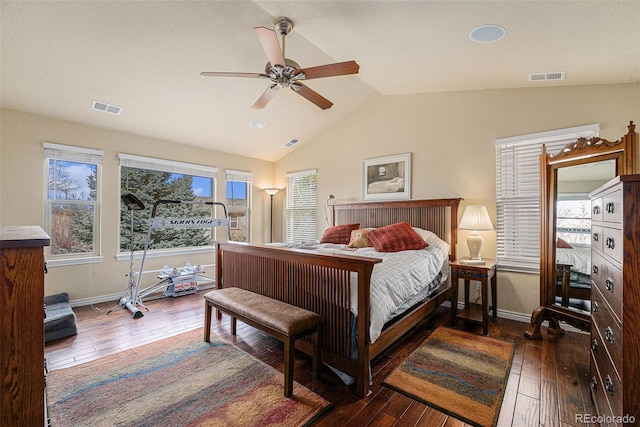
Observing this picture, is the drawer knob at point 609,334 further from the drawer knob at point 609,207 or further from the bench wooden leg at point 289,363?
the bench wooden leg at point 289,363

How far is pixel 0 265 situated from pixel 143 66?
2958mm

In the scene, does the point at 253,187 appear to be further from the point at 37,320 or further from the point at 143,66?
the point at 37,320

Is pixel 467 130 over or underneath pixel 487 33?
underneath

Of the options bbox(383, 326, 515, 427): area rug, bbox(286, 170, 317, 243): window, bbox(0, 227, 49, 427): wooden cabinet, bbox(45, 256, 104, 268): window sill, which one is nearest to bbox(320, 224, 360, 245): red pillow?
bbox(286, 170, 317, 243): window

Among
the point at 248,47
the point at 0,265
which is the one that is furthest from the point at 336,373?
the point at 248,47

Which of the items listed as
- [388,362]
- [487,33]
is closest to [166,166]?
[388,362]

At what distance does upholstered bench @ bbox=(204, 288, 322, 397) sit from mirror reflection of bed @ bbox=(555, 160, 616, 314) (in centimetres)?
254

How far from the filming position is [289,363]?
1.91m

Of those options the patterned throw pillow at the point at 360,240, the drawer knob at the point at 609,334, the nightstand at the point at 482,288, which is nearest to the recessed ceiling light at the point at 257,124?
the patterned throw pillow at the point at 360,240

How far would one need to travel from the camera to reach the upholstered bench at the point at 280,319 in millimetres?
1910

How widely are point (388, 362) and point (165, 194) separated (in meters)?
4.33

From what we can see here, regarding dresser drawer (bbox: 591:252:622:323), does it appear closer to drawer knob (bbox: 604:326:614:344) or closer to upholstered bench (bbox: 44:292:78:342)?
drawer knob (bbox: 604:326:614:344)

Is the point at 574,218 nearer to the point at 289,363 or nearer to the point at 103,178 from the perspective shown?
the point at 289,363

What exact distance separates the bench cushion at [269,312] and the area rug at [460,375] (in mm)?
807
